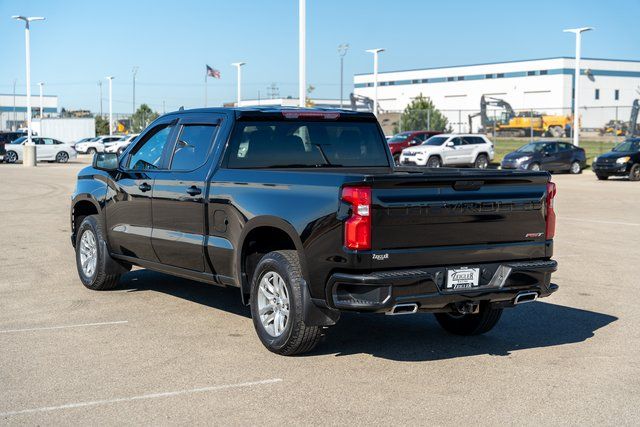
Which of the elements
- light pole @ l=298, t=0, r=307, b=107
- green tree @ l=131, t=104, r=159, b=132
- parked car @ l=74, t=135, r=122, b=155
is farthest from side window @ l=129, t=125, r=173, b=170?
green tree @ l=131, t=104, r=159, b=132

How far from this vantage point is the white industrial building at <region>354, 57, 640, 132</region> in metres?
100

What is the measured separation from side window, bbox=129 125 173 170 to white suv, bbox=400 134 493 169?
33330 mm

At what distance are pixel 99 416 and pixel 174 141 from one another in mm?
3616

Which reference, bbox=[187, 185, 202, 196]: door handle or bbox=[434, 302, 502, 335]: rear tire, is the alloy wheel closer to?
bbox=[187, 185, 202, 196]: door handle

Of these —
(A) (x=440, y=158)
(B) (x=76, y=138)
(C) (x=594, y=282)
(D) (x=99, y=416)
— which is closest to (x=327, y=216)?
(D) (x=99, y=416)

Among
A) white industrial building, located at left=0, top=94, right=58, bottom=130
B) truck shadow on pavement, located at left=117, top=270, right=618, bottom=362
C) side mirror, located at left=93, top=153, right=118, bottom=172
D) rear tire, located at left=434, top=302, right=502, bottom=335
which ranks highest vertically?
white industrial building, located at left=0, top=94, right=58, bottom=130

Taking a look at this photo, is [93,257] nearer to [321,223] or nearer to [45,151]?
[321,223]

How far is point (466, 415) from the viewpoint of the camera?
5.45 metres

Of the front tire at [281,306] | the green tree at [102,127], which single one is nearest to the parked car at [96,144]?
the green tree at [102,127]

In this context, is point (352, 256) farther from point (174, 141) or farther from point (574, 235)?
point (574, 235)

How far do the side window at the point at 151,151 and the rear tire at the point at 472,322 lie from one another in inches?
123

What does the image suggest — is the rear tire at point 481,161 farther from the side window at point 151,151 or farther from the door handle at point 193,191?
the door handle at point 193,191

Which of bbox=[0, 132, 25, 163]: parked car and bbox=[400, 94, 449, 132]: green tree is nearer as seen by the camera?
bbox=[0, 132, 25, 163]: parked car

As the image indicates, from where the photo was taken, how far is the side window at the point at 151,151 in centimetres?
865
